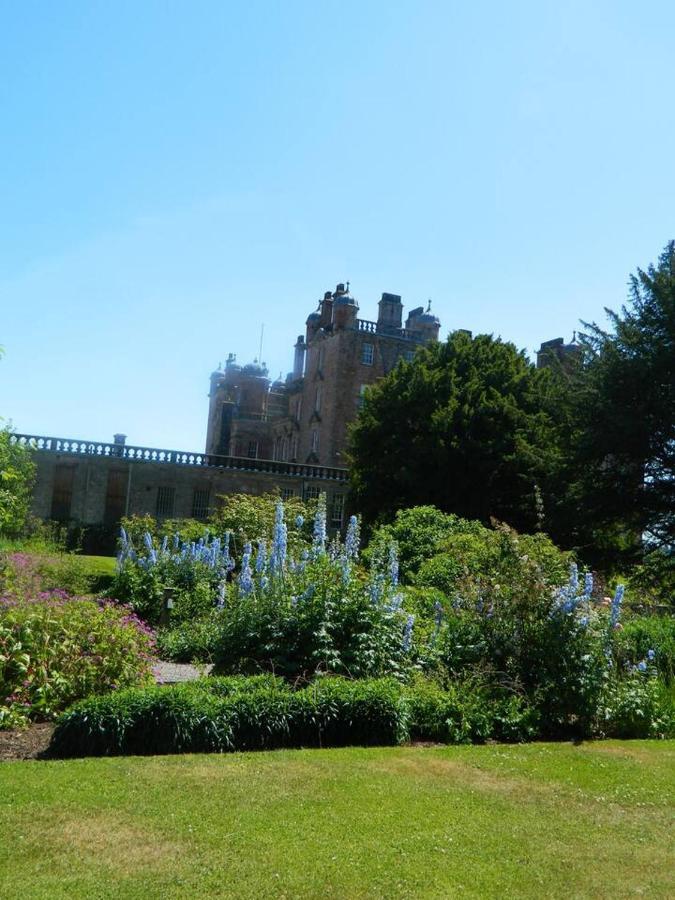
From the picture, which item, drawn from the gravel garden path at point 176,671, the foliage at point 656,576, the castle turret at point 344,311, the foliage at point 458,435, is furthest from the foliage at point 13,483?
the castle turret at point 344,311

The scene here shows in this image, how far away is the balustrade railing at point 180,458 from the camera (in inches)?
1575

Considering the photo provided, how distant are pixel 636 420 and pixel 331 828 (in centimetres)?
2010

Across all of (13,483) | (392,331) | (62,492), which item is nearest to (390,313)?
(392,331)

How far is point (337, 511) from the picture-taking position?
44.9 m

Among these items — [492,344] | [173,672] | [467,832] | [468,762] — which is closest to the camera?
[467,832]

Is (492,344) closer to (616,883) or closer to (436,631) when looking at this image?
(436,631)

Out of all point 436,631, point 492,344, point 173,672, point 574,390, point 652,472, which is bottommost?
point 173,672

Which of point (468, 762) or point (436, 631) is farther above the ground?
point (436, 631)

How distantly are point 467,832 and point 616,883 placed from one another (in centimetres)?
96

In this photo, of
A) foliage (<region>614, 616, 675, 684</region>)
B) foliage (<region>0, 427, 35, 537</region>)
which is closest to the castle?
foliage (<region>0, 427, 35, 537</region>)

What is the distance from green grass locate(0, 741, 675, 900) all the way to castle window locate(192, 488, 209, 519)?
35.8 m

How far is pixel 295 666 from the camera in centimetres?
892

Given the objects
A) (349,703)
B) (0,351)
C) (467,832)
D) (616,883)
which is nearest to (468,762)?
(349,703)

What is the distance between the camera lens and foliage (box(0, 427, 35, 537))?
16203 millimetres
